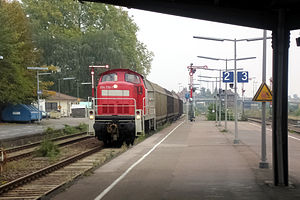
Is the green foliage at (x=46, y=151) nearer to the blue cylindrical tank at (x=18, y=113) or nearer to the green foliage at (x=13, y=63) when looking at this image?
the green foliage at (x=13, y=63)

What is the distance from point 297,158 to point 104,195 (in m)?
8.78

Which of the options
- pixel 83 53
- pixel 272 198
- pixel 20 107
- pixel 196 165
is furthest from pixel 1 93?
pixel 272 198

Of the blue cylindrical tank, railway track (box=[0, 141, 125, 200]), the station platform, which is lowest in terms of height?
railway track (box=[0, 141, 125, 200])

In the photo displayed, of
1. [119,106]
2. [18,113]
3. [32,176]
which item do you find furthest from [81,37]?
[32,176]

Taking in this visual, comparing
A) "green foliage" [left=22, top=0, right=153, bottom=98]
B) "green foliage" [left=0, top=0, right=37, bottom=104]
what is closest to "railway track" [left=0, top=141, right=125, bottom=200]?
"green foliage" [left=0, top=0, right=37, bottom=104]

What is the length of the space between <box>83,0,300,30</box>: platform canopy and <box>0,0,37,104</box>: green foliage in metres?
27.4

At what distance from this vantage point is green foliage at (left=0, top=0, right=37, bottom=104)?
33.7m

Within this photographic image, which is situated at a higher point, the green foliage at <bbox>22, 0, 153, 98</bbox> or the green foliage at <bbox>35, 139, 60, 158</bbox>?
the green foliage at <bbox>22, 0, 153, 98</bbox>

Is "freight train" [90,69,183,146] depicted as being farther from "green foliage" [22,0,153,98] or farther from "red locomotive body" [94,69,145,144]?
"green foliage" [22,0,153,98]

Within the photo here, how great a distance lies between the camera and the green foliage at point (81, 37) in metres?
57.6

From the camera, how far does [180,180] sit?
9.55m

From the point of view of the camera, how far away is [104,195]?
7945 mm

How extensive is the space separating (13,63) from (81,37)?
25.4 metres

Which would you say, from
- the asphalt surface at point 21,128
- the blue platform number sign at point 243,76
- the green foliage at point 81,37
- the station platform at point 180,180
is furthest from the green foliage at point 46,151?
the green foliage at point 81,37
